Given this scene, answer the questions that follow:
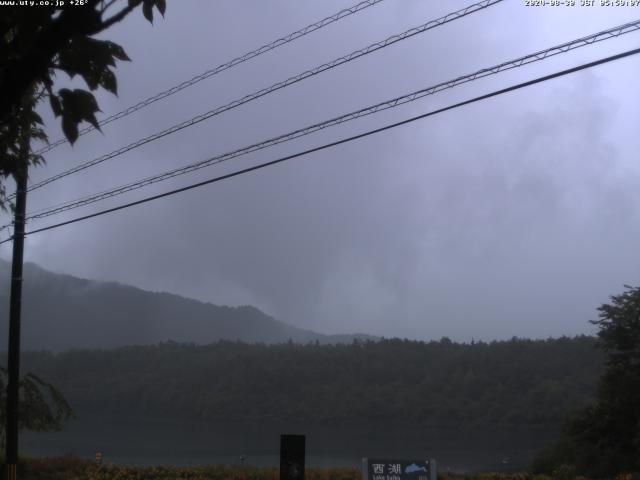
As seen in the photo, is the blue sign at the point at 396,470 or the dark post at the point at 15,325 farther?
the dark post at the point at 15,325

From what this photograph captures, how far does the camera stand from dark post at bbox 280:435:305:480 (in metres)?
9.53

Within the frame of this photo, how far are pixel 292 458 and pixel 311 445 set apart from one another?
108ft

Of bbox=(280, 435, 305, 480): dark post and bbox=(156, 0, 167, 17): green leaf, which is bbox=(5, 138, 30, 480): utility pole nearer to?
bbox=(280, 435, 305, 480): dark post

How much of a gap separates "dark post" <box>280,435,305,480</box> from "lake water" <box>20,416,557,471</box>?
15787 millimetres

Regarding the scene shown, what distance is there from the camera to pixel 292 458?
962 centimetres

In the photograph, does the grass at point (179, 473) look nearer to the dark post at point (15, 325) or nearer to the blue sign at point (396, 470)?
the dark post at point (15, 325)

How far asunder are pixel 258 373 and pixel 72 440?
38100 millimetres

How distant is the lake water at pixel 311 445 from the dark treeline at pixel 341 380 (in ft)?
13.9

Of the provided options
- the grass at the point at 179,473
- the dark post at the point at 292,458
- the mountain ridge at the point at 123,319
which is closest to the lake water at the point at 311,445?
the grass at the point at 179,473

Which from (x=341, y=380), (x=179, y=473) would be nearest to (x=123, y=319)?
(x=341, y=380)

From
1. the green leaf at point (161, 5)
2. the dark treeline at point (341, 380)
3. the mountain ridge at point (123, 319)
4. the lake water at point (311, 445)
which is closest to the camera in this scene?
the green leaf at point (161, 5)

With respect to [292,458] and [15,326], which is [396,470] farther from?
[15,326]

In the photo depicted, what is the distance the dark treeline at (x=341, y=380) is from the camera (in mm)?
54312

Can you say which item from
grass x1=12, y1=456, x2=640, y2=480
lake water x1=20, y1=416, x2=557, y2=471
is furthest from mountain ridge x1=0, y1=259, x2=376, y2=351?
grass x1=12, y1=456, x2=640, y2=480
